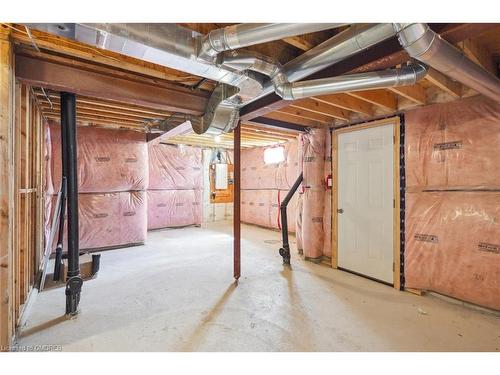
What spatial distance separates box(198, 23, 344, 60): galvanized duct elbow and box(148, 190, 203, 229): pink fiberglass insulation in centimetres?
495

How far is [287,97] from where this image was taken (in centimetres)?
176

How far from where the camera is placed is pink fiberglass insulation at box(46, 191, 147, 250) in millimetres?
4008

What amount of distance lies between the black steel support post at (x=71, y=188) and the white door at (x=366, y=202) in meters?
2.98

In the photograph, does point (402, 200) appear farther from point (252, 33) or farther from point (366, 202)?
point (252, 33)

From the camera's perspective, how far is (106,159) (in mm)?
4164

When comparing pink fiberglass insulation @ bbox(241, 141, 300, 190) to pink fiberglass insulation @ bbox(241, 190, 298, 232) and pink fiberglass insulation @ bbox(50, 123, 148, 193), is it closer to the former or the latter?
pink fiberglass insulation @ bbox(241, 190, 298, 232)

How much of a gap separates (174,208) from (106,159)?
7.39 feet

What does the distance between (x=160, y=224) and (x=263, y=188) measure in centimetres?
269

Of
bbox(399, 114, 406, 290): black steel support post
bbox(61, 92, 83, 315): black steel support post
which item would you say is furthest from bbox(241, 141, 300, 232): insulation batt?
bbox(61, 92, 83, 315): black steel support post

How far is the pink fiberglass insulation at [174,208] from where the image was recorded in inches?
230

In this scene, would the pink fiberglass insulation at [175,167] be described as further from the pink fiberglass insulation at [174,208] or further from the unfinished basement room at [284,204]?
the unfinished basement room at [284,204]

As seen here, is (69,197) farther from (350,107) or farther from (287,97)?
(350,107)

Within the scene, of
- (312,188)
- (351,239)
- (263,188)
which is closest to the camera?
(351,239)
